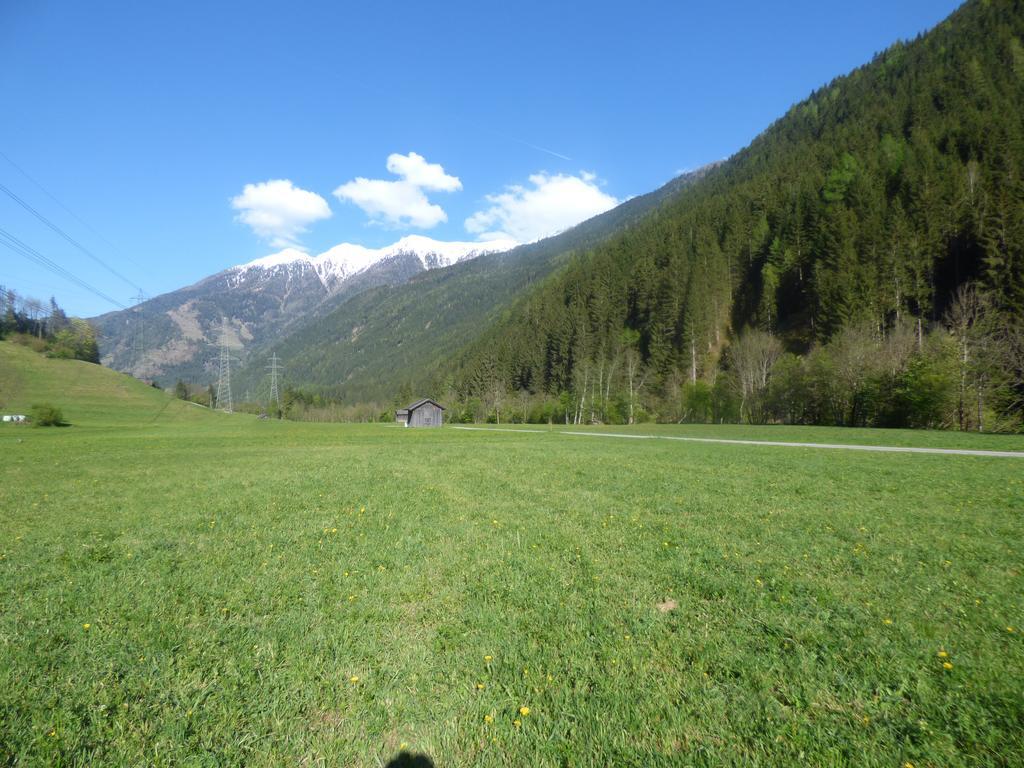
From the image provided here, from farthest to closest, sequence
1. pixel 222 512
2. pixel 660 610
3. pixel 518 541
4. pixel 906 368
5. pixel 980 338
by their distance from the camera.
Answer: pixel 906 368 → pixel 980 338 → pixel 222 512 → pixel 518 541 → pixel 660 610

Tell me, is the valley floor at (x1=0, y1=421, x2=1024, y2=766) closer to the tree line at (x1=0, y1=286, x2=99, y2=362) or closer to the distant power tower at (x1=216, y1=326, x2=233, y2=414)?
the distant power tower at (x1=216, y1=326, x2=233, y2=414)

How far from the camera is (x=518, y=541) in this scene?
328 inches

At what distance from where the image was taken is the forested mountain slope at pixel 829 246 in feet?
204

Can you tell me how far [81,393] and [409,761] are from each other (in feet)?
355

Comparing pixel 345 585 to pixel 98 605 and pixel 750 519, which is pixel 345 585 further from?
pixel 750 519

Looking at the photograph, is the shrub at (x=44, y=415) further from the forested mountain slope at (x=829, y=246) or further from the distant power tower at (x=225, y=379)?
the forested mountain slope at (x=829, y=246)

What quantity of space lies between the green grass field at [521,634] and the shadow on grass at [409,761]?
63 millimetres

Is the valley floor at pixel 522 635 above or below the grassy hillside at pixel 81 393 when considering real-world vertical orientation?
below

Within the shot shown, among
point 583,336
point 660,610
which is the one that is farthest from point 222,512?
point 583,336

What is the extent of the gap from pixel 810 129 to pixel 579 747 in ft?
640

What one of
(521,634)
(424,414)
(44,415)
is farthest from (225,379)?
→ (521,634)

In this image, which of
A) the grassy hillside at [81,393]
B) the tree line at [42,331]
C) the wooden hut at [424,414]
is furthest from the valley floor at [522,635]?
the tree line at [42,331]

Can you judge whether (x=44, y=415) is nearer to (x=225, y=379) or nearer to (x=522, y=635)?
(x=522, y=635)

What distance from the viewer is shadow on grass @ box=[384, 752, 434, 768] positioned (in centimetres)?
318
